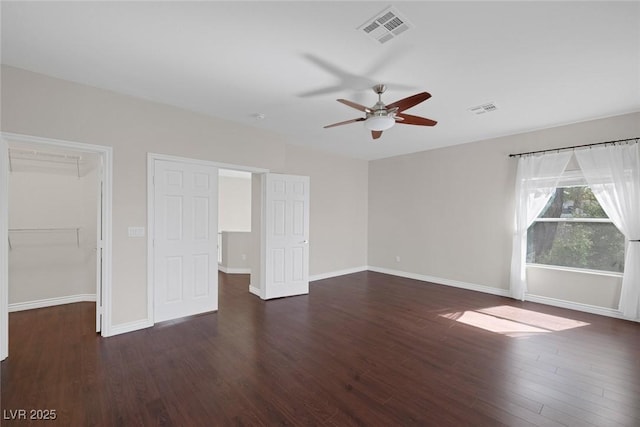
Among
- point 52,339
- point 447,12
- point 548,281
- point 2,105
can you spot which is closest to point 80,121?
point 2,105

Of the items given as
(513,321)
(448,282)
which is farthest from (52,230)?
(448,282)

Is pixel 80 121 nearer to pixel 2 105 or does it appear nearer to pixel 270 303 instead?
pixel 2 105

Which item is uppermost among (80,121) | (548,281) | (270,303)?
(80,121)

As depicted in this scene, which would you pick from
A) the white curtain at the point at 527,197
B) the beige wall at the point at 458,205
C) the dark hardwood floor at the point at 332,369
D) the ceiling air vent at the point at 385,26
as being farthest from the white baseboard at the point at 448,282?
the ceiling air vent at the point at 385,26

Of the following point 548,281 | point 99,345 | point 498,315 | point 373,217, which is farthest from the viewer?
point 373,217

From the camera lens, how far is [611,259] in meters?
4.00

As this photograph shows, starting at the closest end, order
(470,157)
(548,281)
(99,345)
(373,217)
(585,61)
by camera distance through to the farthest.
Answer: (585,61) → (99,345) → (548,281) → (470,157) → (373,217)

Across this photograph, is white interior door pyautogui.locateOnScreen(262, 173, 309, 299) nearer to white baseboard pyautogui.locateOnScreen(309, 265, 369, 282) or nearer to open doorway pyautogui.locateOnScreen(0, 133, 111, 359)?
white baseboard pyautogui.locateOnScreen(309, 265, 369, 282)

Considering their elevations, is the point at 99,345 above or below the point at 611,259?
below

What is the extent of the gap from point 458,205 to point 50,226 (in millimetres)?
7126

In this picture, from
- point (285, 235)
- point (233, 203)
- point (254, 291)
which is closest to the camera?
point (285, 235)

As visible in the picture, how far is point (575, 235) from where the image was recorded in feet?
14.1

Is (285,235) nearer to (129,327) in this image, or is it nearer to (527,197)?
(129,327)

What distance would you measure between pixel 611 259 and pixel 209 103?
6.19 metres
